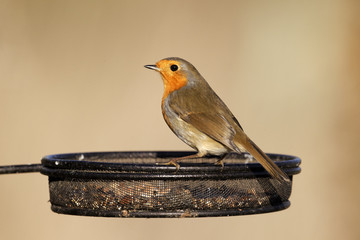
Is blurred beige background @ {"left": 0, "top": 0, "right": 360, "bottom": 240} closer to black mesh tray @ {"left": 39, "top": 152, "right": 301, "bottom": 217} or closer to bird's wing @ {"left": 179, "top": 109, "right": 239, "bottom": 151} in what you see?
bird's wing @ {"left": 179, "top": 109, "right": 239, "bottom": 151}

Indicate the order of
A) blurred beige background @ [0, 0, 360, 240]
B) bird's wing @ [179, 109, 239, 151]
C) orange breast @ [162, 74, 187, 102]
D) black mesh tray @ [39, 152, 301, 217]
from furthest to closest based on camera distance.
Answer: blurred beige background @ [0, 0, 360, 240] → orange breast @ [162, 74, 187, 102] → bird's wing @ [179, 109, 239, 151] → black mesh tray @ [39, 152, 301, 217]

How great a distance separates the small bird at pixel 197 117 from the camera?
12.8ft

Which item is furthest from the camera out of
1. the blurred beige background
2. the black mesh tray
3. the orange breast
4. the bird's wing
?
the blurred beige background

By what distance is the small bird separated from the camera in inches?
153

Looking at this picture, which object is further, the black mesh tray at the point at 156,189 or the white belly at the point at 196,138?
the white belly at the point at 196,138

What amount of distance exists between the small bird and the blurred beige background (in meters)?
1.44

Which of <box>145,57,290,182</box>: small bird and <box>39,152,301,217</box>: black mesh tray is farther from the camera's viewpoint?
<box>145,57,290,182</box>: small bird

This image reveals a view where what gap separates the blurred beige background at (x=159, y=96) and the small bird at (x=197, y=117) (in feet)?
4.72

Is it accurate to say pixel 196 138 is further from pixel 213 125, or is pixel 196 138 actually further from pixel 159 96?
pixel 159 96

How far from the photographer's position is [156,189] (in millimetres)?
3125

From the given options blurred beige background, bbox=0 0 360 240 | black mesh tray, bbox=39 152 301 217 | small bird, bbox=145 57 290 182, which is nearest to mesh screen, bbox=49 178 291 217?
black mesh tray, bbox=39 152 301 217

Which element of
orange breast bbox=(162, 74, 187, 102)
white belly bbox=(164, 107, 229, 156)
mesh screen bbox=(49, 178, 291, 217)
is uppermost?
orange breast bbox=(162, 74, 187, 102)

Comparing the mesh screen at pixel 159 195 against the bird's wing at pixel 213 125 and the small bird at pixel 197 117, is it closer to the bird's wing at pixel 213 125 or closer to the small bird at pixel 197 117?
the small bird at pixel 197 117

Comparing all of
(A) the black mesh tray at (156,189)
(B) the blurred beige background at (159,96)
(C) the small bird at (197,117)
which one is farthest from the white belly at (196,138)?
(B) the blurred beige background at (159,96)
